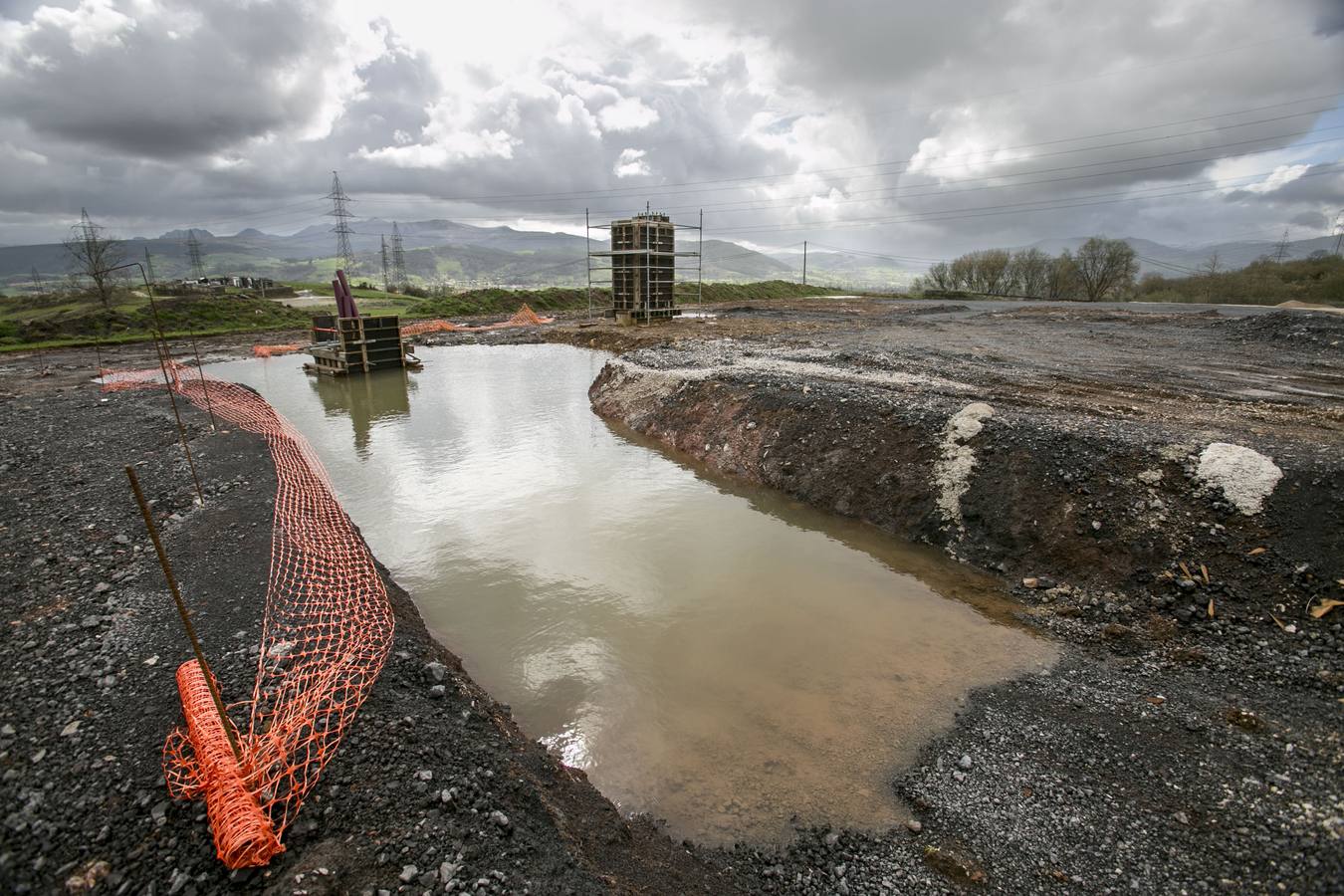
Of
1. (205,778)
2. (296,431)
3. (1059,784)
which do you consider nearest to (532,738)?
(205,778)

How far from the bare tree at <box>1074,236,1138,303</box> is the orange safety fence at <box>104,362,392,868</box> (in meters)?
69.0

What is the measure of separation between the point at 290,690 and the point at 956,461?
9.83m

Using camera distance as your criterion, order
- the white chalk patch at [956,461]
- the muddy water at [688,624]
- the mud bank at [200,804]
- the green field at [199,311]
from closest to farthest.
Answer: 1. the mud bank at [200,804]
2. the muddy water at [688,624]
3. the white chalk patch at [956,461]
4. the green field at [199,311]

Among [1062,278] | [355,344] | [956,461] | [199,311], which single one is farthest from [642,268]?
[1062,278]

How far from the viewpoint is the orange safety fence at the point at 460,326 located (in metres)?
37.2

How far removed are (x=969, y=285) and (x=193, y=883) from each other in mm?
78292

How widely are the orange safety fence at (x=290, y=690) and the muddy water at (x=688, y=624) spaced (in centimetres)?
102

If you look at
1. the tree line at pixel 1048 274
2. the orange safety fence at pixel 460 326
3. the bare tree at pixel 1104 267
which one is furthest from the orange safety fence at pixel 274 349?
the bare tree at pixel 1104 267

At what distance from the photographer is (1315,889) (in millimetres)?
3816

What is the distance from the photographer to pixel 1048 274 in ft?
203

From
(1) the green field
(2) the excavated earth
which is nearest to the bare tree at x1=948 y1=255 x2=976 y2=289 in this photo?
(1) the green field

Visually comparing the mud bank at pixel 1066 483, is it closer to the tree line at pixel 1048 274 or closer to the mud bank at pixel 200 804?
the mud bank at pixel 200 804

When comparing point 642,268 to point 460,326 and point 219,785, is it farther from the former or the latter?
point 219,785

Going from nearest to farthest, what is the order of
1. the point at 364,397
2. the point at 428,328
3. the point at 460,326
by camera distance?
1. the point at 364,397
2. the point at 428,328
3. the point at 460,326
